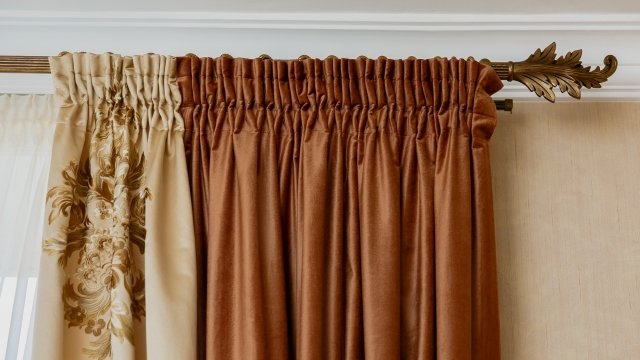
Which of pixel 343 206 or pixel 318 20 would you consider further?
pixel 318 20

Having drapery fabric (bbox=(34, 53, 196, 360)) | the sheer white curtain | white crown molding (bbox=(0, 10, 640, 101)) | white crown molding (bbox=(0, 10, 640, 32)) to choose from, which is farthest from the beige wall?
the sheer white curtain

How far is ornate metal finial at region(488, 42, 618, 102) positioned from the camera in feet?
4.56

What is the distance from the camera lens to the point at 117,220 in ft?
4.24

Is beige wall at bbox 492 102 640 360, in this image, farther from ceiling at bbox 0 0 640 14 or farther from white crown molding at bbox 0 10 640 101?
ceiling at bbox 0 0 640 14

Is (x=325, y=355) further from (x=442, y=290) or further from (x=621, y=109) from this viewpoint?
(x=621, y=109)

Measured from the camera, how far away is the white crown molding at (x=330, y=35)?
4.82 ft

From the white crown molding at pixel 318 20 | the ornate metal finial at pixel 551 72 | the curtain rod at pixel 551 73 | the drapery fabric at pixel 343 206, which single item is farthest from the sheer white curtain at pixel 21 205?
the ornate metal finial at pixel 551 72

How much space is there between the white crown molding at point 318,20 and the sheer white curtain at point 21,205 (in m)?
0.19

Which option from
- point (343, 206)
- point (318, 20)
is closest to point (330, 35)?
point (318, 20)

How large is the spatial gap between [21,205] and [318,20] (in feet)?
2.62

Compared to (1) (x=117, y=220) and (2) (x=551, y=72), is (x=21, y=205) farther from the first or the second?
(2) (x=551, y=72)

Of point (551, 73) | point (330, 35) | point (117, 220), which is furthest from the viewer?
point (330, 35)

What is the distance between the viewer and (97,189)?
1.32 m

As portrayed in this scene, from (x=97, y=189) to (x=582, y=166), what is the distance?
110cm
